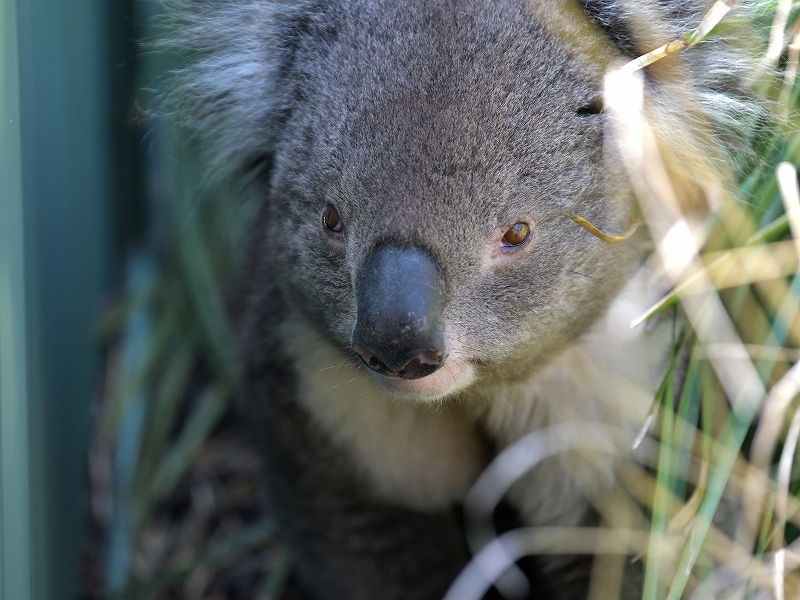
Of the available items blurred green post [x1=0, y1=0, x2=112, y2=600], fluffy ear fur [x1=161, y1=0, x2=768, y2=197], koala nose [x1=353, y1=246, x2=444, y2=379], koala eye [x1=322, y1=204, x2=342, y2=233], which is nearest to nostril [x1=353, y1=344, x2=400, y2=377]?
koala nose [x1=353, y1=246, x2=444, y2=379]

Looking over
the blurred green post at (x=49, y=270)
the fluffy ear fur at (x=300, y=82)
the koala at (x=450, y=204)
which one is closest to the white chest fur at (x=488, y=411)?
the koala at (x=450, y=204)

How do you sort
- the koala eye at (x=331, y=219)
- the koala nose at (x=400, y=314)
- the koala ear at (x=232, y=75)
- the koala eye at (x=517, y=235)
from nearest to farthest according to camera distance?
the koala nose at (x=400, y=314) < the koala eye at (x=517, y=235) < the koala eye at (x=331, y=219) < the koala ear at (x=232, y=75)

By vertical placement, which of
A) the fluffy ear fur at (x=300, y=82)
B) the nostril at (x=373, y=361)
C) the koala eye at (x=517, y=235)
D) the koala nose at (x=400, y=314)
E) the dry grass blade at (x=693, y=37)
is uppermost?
the dry grass blade at (x=693, y=37)

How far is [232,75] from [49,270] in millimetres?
737

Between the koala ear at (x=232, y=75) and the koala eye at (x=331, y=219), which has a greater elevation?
the koala ear at (x=232, y=75)

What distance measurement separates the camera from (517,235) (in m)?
1.78

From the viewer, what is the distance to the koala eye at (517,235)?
1.77 metres

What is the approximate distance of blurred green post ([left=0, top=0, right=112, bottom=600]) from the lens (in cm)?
193

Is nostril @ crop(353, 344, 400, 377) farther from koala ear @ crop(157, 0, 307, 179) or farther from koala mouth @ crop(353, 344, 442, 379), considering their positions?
koala ear @ crop(157, 0, 307, 179)

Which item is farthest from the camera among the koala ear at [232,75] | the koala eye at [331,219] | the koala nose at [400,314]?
the koala ear at [232,75]

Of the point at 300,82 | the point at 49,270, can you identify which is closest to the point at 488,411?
the point at 300,82

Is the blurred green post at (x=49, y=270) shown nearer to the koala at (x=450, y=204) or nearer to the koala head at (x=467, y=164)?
the koala at (x=450, y=204)

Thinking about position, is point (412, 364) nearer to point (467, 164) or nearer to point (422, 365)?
point (422, 365)

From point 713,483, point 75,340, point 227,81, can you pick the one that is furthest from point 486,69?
point 75,340
